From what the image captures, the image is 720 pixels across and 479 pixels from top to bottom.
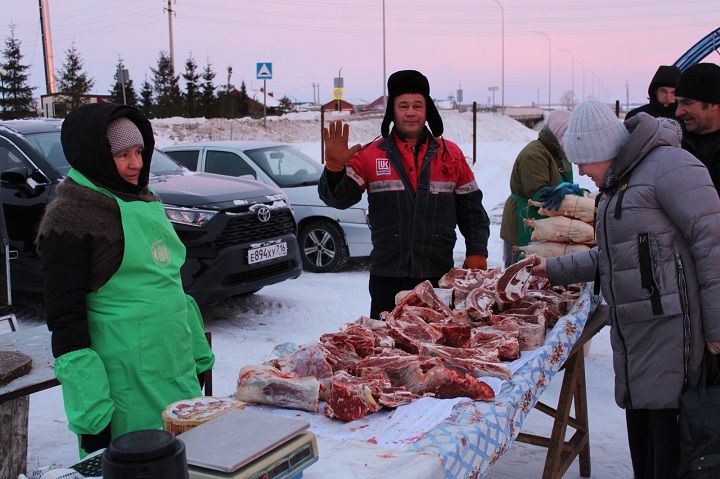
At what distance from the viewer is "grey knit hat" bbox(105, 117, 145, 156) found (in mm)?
2750

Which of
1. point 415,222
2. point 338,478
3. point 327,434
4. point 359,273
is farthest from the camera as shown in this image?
point 359,273

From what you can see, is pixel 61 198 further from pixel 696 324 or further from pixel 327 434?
pixel 696 324

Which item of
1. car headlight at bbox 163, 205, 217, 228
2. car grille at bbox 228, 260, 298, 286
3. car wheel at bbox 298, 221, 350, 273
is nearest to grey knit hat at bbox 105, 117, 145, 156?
car headlight at bbox 163, 205, 217, 228

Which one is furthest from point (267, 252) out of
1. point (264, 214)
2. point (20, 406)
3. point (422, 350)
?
point (422, 350)

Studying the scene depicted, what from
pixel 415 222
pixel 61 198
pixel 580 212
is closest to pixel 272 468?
pixel 61 198

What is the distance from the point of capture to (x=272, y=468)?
1.73m

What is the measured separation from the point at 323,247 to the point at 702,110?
20.7 ft

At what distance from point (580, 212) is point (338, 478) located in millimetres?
3814

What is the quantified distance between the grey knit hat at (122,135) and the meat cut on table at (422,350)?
3.28ft

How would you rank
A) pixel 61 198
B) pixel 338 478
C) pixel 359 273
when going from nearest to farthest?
pixel 338 478 → pixel 61 198 → pixel 359 273

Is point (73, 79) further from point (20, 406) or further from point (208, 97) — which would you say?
point (20, 406)

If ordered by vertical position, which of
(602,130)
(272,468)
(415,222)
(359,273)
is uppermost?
(602,130)

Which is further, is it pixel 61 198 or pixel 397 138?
pixel 397 138

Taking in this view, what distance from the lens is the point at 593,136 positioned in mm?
3352
